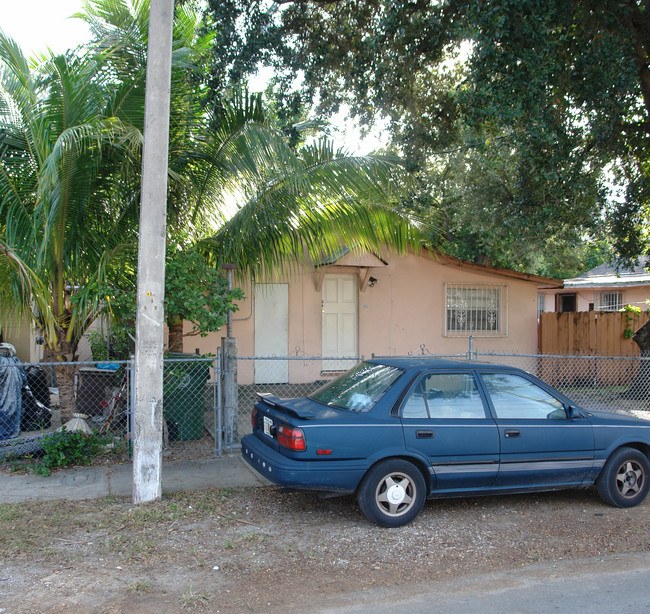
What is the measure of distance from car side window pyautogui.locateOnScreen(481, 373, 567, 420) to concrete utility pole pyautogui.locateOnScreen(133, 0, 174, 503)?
10.5 ft

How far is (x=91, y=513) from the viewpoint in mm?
5609

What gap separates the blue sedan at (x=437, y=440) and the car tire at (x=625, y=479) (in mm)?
10

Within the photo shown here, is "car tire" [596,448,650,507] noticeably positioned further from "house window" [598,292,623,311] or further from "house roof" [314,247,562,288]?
"house window" [598,292,623,311]

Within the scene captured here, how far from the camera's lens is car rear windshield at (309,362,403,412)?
18.4 feet

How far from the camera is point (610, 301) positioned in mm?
23922

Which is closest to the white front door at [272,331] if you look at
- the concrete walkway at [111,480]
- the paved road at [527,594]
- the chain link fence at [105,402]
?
the chain link fence at [105,402]

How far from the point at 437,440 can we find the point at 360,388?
903mm

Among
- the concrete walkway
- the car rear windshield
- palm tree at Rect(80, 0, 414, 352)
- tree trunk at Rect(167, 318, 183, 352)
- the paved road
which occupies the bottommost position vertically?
the paved road

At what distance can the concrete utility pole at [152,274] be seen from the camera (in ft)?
18.7

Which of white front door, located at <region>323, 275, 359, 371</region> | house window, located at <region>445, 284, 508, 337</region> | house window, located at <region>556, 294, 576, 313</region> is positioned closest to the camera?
white front door, located at <region>323, 275, 359, 371</region>

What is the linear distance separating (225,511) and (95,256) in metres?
4.02

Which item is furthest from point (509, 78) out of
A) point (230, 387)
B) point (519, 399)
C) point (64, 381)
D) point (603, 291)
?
point (603, 291)

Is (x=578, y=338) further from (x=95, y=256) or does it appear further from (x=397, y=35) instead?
(x=95, y=256)

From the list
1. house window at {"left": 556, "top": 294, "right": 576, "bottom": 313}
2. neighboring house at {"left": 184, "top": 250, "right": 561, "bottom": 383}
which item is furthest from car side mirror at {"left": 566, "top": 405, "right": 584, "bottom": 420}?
house window at {"left": 556, "top": 294, "right": 576, "bottom": 313}
